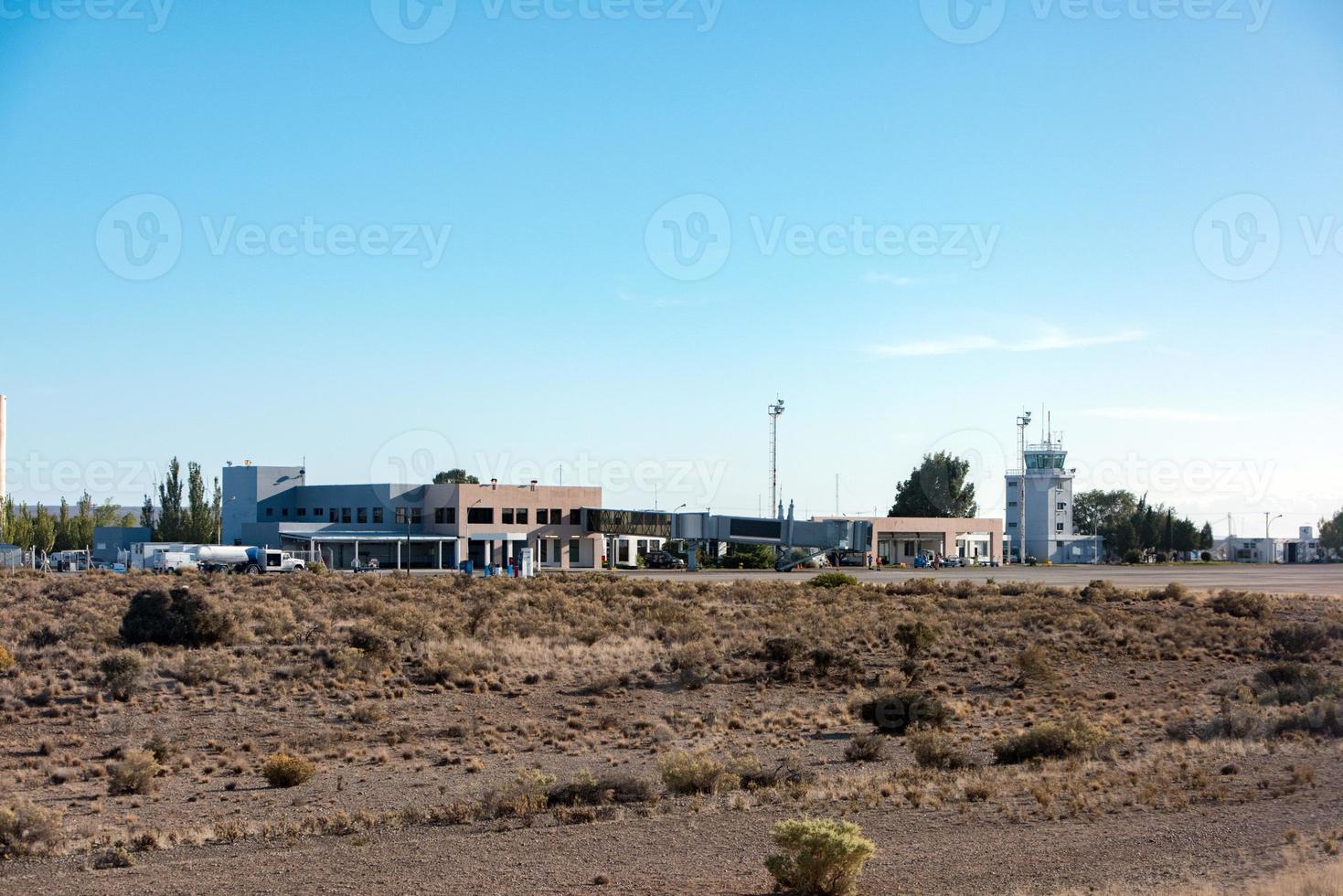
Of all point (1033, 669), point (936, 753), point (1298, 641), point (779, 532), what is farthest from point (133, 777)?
point (779, 532)

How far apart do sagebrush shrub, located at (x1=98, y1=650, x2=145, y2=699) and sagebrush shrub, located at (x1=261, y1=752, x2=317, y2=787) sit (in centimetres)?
834

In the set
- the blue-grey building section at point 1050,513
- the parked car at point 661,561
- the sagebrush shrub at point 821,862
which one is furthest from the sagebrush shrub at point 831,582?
the blue-grey building section at point 1050,513

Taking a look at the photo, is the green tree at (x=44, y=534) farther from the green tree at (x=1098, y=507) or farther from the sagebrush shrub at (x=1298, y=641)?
the green tree at (x=1098, y=507)

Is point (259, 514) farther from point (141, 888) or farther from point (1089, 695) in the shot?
point (141, 888)

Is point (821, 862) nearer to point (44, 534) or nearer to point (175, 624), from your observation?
point (175, 624)

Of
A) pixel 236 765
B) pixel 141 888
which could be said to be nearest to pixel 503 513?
pixel 236 765

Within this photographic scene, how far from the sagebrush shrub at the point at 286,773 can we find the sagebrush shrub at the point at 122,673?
8.34m

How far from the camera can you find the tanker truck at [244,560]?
6775 cm

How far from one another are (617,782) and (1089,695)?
14.7 metres

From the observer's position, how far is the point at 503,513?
87.9m

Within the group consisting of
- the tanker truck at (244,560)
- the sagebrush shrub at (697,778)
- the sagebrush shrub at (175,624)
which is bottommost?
the sagebrush shrub at (697,778)

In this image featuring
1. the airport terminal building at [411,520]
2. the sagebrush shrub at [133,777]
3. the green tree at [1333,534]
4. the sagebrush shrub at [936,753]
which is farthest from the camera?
the green tree at [1333,534]

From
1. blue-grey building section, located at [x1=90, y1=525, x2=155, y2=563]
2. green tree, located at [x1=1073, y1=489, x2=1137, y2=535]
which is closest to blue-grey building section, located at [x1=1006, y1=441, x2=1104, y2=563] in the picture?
green tree, located at [x1=1073, y1=489, x2=1137, y2=535]

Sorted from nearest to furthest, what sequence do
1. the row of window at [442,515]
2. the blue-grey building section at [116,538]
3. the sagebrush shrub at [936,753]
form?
the sagebrush shrub at [936,753], the row of window at [442,515], the blue-grey building section at [116,538]
